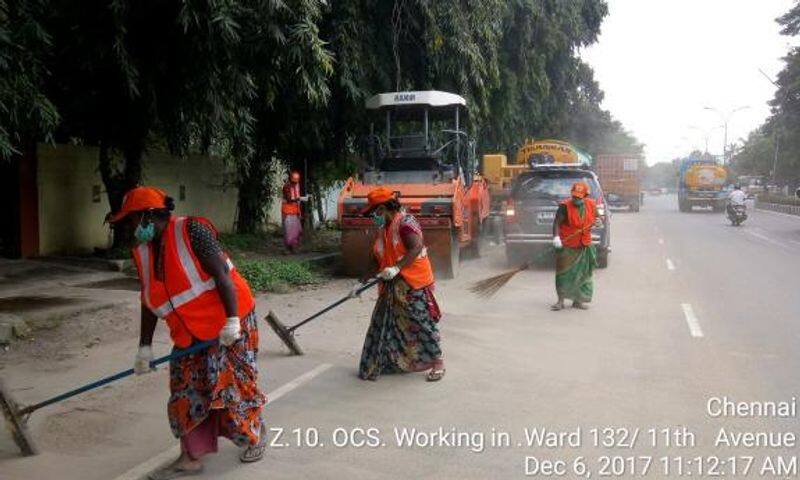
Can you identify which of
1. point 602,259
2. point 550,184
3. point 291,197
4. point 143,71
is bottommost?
point 602,259

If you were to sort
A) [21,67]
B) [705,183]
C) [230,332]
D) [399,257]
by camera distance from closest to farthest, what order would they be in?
1. [230,332]
2. [399,257]
3. [21,67]
4. [705,183]

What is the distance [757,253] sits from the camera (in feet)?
54.7

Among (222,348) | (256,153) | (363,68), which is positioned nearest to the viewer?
(222,348)

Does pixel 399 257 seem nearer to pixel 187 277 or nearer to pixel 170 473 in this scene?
pixel 187 277

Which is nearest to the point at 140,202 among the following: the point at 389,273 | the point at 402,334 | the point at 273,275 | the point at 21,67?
the point at 389,273

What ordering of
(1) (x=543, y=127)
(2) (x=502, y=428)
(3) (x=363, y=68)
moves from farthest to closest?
1. (1) (x=543, y=127)
2. (3) (x=363, y=68)
3. (2) (x=502, y=428)

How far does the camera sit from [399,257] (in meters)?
5.91

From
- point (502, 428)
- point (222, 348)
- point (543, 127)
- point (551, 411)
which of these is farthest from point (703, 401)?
point (543, 127)

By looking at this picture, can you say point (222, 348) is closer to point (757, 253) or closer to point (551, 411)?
point (551, 411)

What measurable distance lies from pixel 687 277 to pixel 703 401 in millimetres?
7488

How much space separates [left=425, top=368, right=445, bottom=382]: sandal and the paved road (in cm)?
7

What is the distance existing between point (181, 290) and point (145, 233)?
1.13ft

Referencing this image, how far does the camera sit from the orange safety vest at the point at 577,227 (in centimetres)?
935

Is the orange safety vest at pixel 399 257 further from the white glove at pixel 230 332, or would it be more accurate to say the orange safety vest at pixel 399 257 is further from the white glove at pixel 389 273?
the white glove at pixel 230 332
